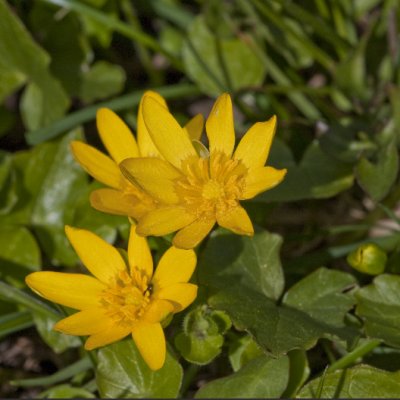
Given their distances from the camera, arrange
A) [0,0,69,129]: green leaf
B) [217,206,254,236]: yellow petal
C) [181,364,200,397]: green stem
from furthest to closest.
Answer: [0,0,69,129]: green leaf → [181,364,200,397]: green stem → [217,206,254,236]: yellow petal

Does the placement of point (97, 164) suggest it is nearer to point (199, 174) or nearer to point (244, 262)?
point (199, 174)

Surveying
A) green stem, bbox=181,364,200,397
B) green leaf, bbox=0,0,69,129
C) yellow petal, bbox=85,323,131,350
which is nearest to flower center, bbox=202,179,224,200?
yellow petal, bbox=85,323,131,350

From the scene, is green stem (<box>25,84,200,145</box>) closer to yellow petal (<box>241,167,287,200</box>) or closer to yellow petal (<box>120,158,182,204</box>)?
yellow petal (<box>120,158,182,204</box>)

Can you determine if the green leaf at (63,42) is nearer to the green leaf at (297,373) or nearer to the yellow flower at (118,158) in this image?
the yellow flower at (118,158)

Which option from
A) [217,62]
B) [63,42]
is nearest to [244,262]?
[217,62]

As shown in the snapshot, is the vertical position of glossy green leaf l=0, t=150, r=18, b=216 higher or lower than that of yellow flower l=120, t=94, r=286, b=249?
lower

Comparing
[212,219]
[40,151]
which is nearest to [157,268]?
[212,219]

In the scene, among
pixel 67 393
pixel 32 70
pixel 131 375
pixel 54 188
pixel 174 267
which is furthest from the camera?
pixel 32 70

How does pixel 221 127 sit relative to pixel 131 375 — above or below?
above
